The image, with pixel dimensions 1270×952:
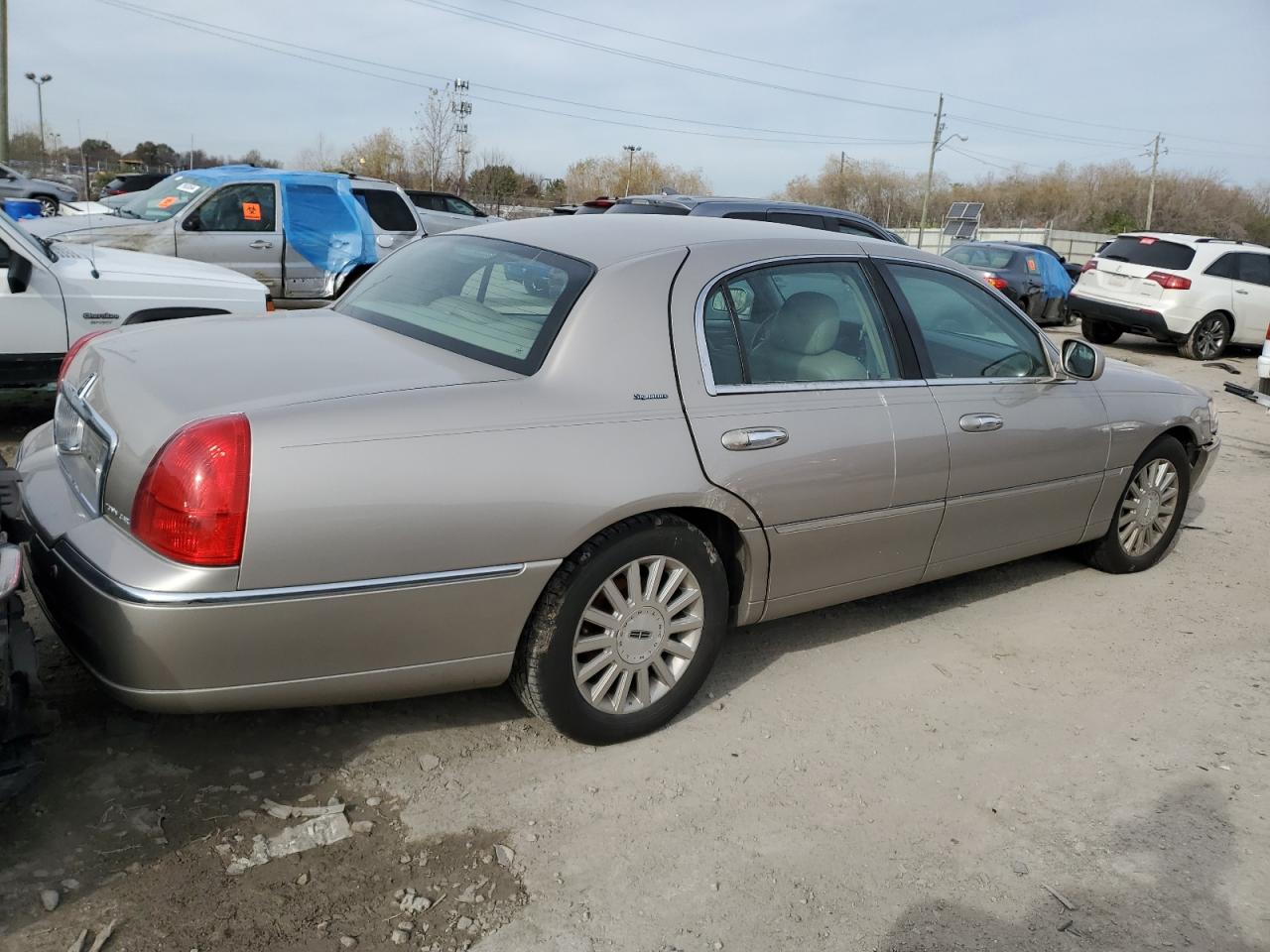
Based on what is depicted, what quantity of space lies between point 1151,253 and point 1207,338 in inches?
56.2

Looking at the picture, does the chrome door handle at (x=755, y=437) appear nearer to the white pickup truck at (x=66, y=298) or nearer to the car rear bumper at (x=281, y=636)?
the car rear bumper at (x=281, y=636)

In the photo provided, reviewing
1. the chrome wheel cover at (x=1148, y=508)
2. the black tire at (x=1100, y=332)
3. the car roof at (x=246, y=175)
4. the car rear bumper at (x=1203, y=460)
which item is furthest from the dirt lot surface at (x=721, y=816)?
the black tire at (x=1100, y=332)

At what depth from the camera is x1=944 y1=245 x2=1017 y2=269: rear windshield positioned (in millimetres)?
17406

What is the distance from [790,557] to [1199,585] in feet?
9.74

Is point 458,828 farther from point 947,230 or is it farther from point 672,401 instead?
point 947,230

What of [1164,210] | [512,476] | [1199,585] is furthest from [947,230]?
[512,476]

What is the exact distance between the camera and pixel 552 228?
3.96 m

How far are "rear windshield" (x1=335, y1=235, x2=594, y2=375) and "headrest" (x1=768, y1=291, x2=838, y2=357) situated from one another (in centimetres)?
77

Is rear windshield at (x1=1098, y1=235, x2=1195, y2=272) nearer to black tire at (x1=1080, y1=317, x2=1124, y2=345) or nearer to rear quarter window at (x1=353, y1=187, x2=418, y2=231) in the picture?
black tire at (x1=1080, y1=317, x2=1124, y2=345)

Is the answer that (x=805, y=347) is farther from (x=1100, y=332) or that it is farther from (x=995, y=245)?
(x=995, y=245)

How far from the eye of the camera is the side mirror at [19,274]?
557 centimetres

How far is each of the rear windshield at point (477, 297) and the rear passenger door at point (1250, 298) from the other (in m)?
14.1

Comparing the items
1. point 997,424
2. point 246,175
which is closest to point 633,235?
point 997,424

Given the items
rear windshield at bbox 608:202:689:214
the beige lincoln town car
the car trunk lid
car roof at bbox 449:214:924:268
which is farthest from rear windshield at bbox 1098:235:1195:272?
the car trunk lid
